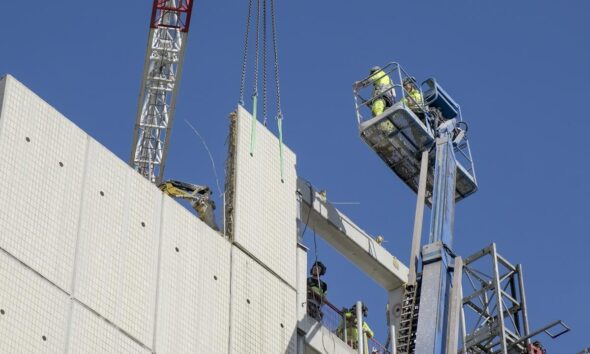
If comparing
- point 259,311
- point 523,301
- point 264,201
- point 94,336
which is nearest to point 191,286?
point 259,311

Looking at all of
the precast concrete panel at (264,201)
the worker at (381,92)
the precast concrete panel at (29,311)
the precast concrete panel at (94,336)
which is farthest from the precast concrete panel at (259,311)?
the worker at (381,92)

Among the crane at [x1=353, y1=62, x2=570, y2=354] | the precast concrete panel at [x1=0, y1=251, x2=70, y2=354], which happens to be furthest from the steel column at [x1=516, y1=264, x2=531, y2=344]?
the precast concrete panel at [x1=0, y1=251, x2=70, y2=354]

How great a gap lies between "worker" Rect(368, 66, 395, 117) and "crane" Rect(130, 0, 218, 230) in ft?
A: 26.0

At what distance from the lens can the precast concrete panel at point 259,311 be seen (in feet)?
108

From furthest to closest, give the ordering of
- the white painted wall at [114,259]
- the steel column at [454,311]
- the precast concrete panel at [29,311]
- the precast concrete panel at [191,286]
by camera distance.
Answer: the steel column at [454,311]
the precast concrete panel at [191,286]
the white painted wall at [114,259]
the precast concrete panel at [29,311]

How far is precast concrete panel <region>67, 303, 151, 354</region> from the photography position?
28.6 meters

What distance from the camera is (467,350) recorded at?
3547 centimetres

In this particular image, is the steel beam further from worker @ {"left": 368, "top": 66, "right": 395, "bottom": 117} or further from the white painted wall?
worker @ {"left": 368, "top": 66, "right": 395, "bottom": 117}

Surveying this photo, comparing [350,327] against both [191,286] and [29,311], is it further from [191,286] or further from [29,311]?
[29,311]

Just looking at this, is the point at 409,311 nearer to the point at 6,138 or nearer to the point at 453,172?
the point at 453,172

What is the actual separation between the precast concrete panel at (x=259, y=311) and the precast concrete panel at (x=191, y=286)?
0.87 feet

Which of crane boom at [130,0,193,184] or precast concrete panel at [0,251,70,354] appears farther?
crane boom at [130,0,193,184]

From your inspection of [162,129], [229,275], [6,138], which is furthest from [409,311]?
[162,129]

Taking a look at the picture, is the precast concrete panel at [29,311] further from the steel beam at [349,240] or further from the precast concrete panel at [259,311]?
the steel beam at [349,240]
